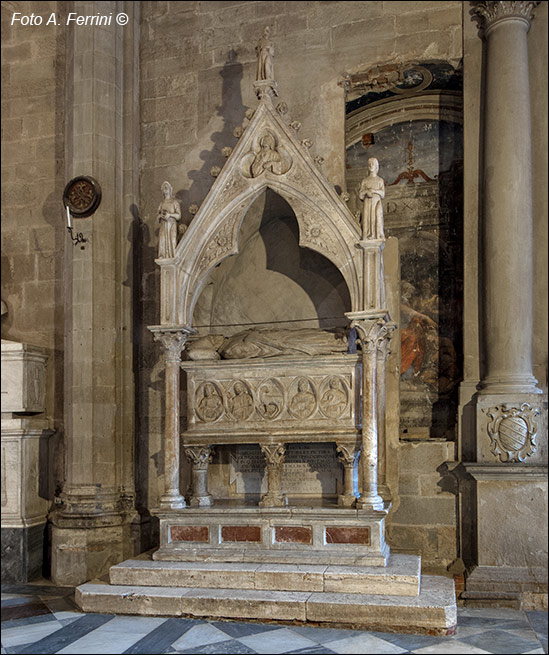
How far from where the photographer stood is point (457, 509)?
5.61 meters

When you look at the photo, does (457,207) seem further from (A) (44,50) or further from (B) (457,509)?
(A) (44,50)

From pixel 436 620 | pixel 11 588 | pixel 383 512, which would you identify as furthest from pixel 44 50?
pixel 436 620

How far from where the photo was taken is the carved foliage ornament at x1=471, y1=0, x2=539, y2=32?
547cm

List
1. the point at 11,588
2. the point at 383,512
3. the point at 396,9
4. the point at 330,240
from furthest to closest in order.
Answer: the point at 396,9
the point at 11,588
the point at 330,240
the point at 383,512

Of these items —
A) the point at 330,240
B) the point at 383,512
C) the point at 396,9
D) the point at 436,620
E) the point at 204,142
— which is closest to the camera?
the point at 436,620

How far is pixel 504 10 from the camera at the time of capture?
5.51m

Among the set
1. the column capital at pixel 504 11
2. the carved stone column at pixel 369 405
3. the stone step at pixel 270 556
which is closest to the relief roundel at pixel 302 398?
the carved stone column at pixel 369 405

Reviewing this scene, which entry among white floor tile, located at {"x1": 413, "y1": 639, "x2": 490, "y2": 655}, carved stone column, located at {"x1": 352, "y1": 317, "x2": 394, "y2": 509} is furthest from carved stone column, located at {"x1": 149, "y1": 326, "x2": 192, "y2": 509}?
white floor tile, located at {"x1": 413, "y1": 639, "x2": 490, "y2": 655}

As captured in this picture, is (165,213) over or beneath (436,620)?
over

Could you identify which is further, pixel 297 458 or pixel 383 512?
pixel 297 458

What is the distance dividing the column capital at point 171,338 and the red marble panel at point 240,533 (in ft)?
4.29

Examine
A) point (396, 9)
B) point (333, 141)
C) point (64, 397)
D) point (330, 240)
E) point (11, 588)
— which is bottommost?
point (11, 588)

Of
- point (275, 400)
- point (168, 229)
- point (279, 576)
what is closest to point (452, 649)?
point (279, 576)

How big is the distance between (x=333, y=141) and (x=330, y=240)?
4.26 feet
